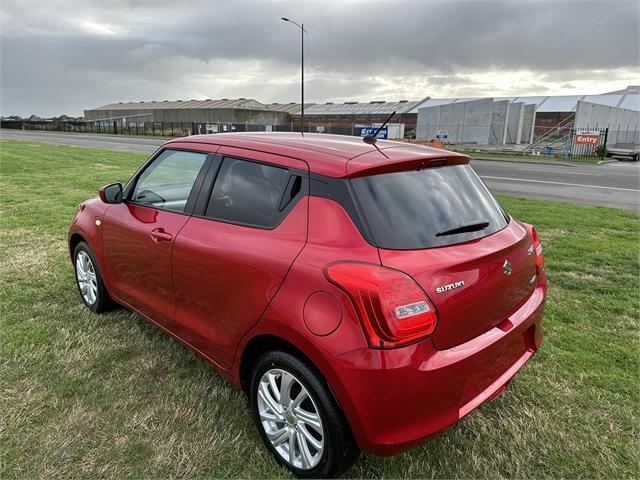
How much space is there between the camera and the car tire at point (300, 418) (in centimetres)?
211

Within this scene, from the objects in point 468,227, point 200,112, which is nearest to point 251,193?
point 468,227

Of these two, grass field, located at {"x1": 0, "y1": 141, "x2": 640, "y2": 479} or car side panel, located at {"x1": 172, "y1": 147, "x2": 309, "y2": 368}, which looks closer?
car side panel, located at {"x1": 172, "y1": 147, "x2": 309, "y2": 368}

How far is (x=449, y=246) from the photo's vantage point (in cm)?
222

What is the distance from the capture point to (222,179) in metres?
2.84

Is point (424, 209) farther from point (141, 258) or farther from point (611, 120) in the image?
point (611, 120)

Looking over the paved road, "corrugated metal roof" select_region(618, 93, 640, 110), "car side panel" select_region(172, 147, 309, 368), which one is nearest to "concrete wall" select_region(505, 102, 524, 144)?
"corrugated metal roof" select_region(618, 93, 640, 110)

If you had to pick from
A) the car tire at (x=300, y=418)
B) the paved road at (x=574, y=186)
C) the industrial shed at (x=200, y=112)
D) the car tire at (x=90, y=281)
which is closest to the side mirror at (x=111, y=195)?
the car tire at (x=90, y=281)

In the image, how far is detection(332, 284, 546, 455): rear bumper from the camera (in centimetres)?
193

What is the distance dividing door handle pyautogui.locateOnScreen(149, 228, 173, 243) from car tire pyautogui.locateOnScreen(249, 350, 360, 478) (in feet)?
3.49

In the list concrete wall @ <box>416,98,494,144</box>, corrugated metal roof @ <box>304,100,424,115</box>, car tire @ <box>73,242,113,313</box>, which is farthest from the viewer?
corrugated metal roof @ <box>304,100,424,115</box>

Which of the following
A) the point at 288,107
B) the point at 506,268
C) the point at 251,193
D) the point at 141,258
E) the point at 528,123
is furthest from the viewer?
the point at 288,107

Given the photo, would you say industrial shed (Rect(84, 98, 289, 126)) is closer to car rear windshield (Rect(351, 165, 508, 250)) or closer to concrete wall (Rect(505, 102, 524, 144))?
concrete wall (Rect(505, 102, 524, 144))

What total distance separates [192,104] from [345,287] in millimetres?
85337

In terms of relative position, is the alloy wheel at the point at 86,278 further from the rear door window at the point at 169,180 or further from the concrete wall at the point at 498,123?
the concrete wall at the point at 498,123
